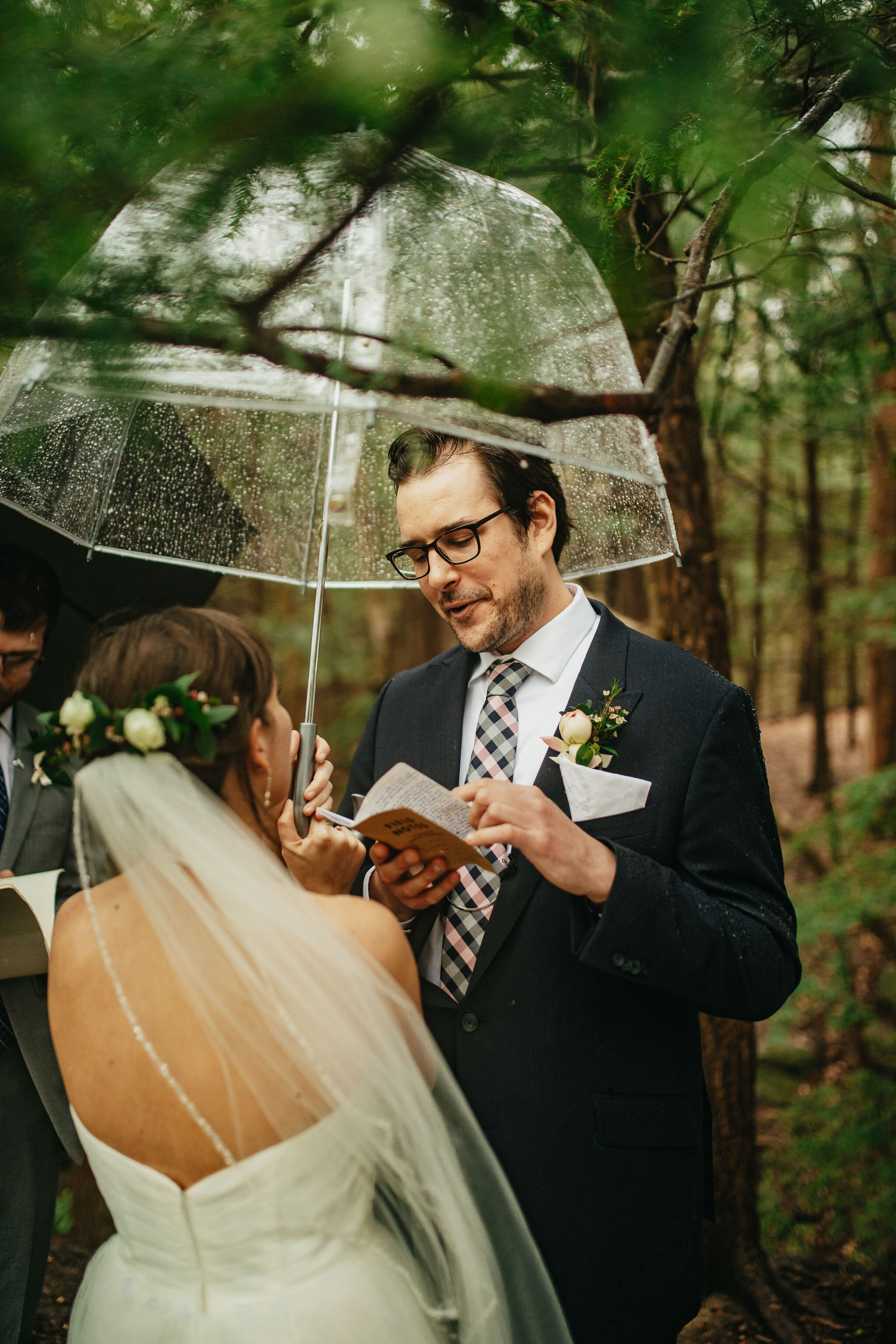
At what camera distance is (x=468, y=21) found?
5.81 feet

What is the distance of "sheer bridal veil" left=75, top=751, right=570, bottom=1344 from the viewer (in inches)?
66.7

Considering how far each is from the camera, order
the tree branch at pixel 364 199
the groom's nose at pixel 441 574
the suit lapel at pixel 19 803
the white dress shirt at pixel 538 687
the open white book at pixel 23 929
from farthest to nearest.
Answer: the suit lapel at pixel 19 803, the groom's nose at pixel 441 574, the white dress shirt at pixel 538 687, the open white book at pixel 23 929, the tree branch at pixel 364 199

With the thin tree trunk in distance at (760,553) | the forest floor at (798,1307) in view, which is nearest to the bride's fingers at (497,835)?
the forest floor at (798,1307)

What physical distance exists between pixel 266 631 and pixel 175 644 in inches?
257

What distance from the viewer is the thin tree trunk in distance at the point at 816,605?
9.91 meters

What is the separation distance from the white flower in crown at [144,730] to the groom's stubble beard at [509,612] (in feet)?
3.41

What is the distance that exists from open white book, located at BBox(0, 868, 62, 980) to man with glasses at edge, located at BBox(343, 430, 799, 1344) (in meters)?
0.85

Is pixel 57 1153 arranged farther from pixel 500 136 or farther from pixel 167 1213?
pixel 500 136

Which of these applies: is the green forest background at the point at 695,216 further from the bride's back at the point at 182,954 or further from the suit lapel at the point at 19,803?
the suit lapel at the point at 19,803

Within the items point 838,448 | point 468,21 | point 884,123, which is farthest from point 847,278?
point 468,21

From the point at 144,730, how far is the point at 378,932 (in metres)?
0.62

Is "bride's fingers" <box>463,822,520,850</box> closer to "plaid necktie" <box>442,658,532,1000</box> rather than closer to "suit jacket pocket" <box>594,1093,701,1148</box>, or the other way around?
"plaid necktie" <box>442,658,532,1000</box>

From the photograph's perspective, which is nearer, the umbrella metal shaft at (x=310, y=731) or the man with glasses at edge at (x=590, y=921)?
the man with glasses at edge at (x=590, y=921)

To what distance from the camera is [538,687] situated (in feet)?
8.31
